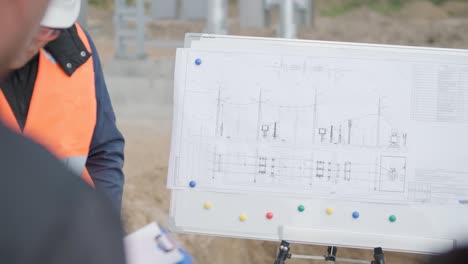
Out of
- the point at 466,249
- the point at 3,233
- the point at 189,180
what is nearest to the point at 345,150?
the point at 189,180

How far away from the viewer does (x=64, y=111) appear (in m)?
2.81

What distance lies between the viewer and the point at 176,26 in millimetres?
16156

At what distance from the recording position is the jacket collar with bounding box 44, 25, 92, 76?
9.25 ft

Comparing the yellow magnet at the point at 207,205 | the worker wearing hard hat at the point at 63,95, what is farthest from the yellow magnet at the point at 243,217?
the worker wearing hard hat at the point at 63,95

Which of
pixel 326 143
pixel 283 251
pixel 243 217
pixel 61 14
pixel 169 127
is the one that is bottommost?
pixel 283 251

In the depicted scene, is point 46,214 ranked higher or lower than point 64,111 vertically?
lower

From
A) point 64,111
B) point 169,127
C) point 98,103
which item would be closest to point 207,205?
point 98,103

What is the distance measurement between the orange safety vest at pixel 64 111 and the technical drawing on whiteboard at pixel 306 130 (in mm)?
646

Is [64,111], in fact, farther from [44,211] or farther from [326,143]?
[44,211]

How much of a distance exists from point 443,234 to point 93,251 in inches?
103

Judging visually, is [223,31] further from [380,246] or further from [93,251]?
[93,251]

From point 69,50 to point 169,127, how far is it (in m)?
5.31

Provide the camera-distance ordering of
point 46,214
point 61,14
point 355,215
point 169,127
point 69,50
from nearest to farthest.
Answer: point 46,214 < point 61,14 < point 69,50 < point 355,215 < point 169,127

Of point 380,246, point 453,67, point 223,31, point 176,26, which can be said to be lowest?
point 380,246
